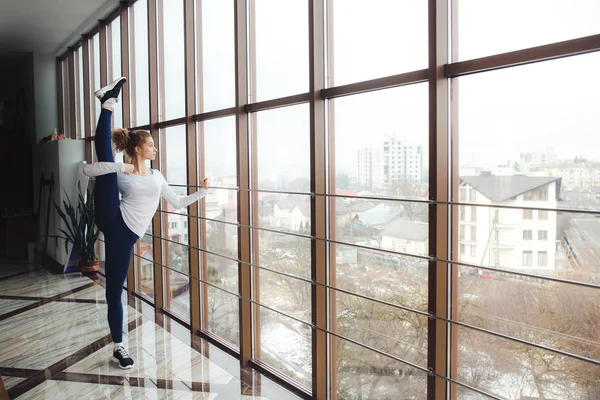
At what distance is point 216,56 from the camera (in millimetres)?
3334

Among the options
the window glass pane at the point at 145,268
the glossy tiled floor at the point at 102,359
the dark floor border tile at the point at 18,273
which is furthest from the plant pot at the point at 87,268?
the window glass pane at the point at 145,268

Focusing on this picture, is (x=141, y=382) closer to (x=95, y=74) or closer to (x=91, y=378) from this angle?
(x=91, y=378)

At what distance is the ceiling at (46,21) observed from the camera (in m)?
4.75

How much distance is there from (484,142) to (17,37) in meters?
6.36

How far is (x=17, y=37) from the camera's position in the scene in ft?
19.8

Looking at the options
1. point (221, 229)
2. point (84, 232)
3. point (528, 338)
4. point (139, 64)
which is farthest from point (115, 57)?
point (528, 338)

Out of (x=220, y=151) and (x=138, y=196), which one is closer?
(x=138, y=196)

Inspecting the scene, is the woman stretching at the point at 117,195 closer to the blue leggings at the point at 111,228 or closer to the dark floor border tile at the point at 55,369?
the blue leggings at the point at 111,228

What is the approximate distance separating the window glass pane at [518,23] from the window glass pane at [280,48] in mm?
967

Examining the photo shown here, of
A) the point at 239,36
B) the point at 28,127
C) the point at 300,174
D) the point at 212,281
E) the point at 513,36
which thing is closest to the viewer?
the point at 513,36

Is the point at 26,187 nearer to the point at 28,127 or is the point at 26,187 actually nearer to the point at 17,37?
the point at 28,127

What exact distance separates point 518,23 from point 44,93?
7.08 metres

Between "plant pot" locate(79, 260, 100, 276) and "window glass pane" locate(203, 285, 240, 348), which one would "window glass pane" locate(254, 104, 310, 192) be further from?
"plant pot" locate(79, 260, 100, 276)

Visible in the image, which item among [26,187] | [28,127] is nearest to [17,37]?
[28,127]
